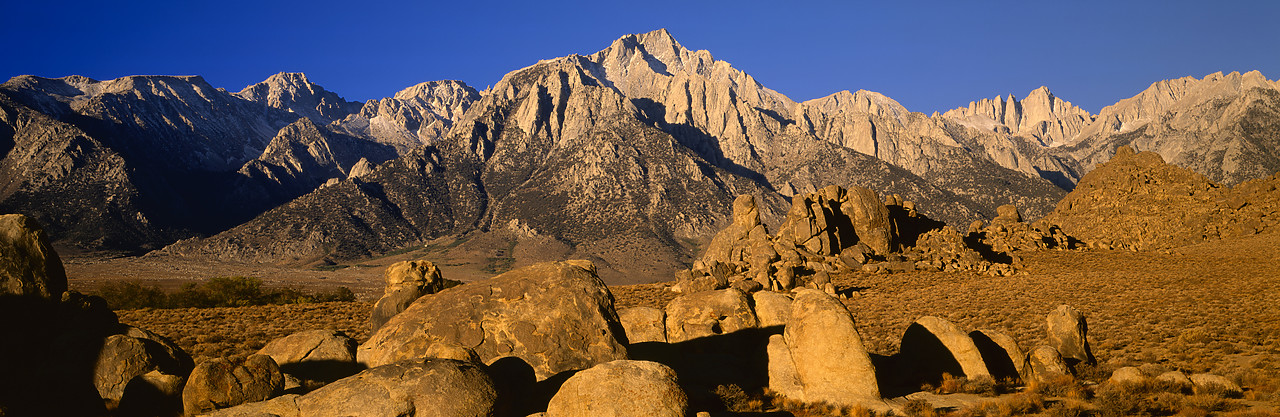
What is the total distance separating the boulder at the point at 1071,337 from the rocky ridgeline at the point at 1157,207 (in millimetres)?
59254

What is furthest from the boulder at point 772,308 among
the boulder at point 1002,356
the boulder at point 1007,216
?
the boulder at point 1007,216

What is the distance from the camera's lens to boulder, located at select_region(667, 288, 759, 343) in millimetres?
20325

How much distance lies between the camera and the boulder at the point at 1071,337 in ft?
66.6

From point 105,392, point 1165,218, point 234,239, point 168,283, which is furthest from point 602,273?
point 105,392

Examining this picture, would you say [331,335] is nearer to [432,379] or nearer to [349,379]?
[349,379]

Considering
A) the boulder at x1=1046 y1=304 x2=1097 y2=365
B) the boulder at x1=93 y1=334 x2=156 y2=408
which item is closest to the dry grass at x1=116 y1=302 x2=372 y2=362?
the boulder at x1=93 y1=334 x2=156 y2=408

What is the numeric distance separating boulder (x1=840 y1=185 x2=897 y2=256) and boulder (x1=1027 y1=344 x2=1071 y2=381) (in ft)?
155

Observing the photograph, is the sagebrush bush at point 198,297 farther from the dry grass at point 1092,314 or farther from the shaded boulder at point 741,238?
the shaded boulder at point 741,238

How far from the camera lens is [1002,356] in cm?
1822

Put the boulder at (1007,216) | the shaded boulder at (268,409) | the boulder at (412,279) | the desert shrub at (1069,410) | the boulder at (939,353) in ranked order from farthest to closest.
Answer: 1. the boulder at (1007,216)
2. the boulder at (412,279)
3. the boulder at (939,353)
4. the desert shrub at (1069,410)
5. the shaded boulder at (268,409)

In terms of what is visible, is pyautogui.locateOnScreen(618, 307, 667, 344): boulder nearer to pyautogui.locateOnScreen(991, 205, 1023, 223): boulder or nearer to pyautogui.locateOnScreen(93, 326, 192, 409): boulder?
pyautogui.locateOnScreen(93, 326, 192, 409): boulder

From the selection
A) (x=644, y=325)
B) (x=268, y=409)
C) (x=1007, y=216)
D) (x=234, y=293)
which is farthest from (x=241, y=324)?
(x=1007, y=216)

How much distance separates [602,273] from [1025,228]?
9927cm

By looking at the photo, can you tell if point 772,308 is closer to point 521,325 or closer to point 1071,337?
point 1071,337
